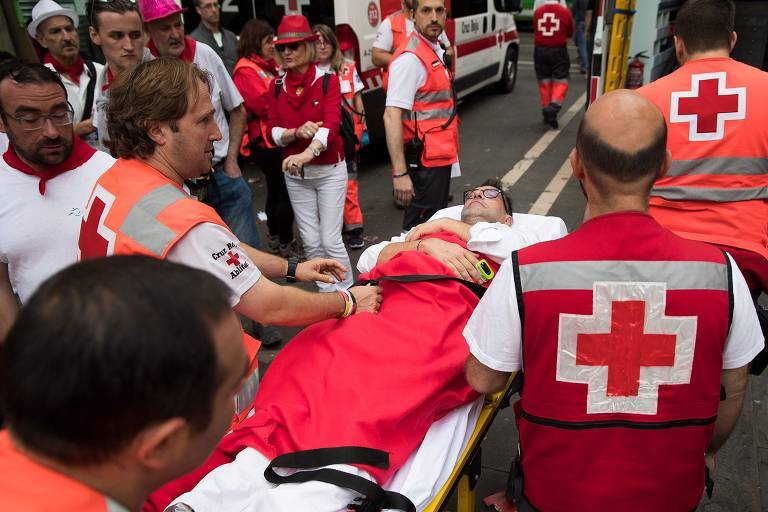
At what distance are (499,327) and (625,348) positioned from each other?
0.99 feet

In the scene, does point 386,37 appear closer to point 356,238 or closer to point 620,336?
point 356,238

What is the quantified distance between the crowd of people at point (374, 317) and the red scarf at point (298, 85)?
1.41 meters

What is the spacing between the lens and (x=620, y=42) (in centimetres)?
471

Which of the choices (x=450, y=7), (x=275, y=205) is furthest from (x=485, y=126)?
(x=275, y=205)

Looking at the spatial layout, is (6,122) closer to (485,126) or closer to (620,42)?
(620,42)

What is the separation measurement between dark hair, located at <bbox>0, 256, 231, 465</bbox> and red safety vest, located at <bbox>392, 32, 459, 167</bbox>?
3.24 meters

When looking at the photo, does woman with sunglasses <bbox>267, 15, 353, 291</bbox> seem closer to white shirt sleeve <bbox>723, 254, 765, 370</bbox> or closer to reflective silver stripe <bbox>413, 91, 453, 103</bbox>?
reflective silver stripe <bbox>413, 91, 453, 103</bbox>

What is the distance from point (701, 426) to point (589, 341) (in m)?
0.38

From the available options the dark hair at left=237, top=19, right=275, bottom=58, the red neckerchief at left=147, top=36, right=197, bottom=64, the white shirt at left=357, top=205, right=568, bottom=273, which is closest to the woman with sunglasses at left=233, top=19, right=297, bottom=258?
the dark hair at left=237, top=19, right=275, bottom=58

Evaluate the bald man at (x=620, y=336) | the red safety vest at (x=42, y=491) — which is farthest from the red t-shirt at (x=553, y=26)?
the red safety vest at (x=42, y=491)

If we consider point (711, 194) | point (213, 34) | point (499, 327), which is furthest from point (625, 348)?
point (213, 34)

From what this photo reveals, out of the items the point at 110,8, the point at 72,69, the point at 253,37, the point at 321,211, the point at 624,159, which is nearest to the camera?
the point at 624,159

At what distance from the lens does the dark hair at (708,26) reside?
97.0 inches

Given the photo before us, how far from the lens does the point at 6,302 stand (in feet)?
7.66
